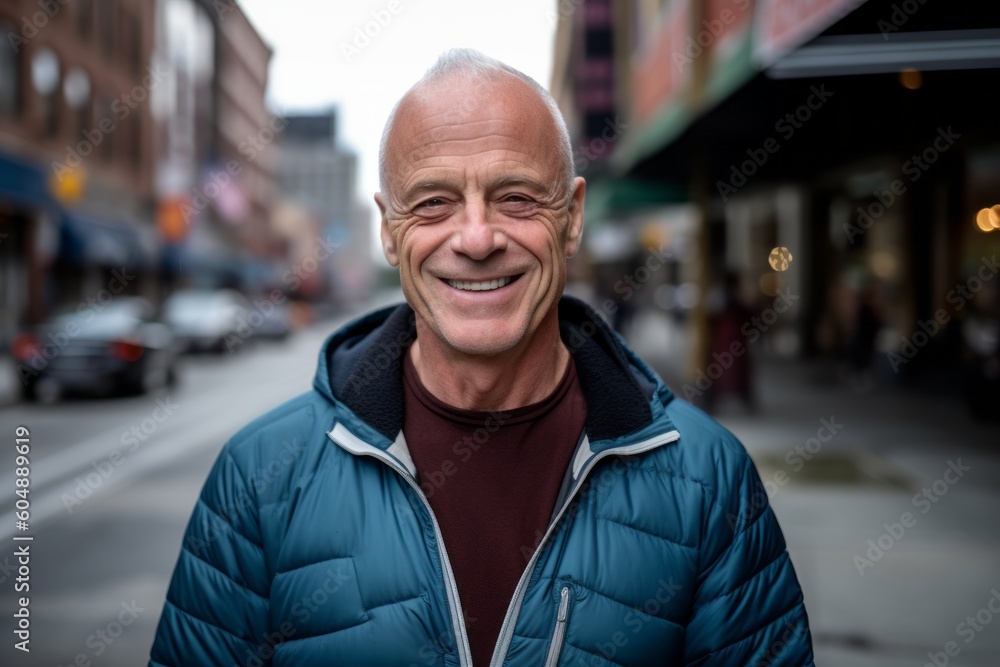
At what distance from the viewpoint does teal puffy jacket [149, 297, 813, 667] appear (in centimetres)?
181

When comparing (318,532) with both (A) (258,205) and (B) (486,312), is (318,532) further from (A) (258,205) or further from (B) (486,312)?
(A) (258,205)

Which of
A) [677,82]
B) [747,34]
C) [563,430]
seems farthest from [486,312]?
[677,82]

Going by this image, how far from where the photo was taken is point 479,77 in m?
1.90

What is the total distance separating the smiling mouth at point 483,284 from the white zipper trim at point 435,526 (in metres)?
0.40

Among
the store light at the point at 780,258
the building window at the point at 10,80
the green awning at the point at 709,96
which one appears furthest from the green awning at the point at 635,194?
the building window at the point at 10,80

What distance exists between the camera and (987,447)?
970 cm

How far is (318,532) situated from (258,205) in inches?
2934

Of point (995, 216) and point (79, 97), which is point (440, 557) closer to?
point (995, 216)

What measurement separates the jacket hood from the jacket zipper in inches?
12.4

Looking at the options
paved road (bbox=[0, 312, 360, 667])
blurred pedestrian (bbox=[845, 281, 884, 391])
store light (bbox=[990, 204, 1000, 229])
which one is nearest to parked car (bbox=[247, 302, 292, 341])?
paved road (bbox=[0, 312, 360, 667])

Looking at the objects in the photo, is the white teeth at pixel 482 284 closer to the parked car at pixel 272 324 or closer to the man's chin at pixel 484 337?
the man's chin at pixel 484 337

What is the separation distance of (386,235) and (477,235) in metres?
0.31

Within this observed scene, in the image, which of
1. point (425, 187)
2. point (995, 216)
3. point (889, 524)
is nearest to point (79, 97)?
point (995, 216)

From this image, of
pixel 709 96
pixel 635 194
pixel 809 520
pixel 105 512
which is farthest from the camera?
pixel 635 194
